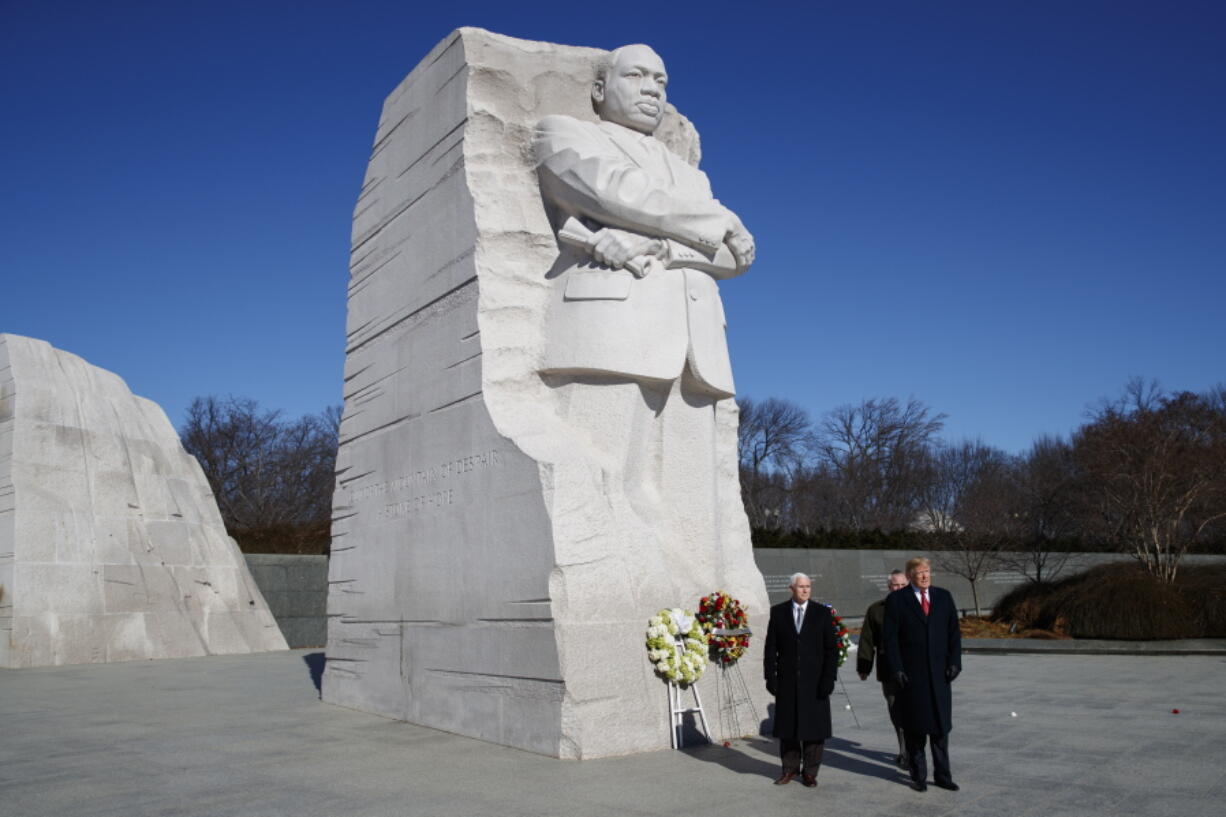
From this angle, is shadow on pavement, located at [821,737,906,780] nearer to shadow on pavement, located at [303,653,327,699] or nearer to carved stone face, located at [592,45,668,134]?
carved stone face, located at [592,45,668,134]

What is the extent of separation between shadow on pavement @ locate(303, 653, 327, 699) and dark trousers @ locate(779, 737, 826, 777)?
5027 millimetres

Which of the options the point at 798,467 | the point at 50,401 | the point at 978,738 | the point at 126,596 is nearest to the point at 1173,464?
the point at 978,738

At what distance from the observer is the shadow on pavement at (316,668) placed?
31.2 feet

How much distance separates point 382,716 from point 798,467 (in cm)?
3945

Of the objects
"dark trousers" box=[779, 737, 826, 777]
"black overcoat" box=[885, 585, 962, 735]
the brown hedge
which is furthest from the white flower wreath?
the brown hedge

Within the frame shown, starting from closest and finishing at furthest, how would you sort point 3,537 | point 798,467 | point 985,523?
point 3,537 → point 985,523 → point 798,467

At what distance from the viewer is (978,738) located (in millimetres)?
6504

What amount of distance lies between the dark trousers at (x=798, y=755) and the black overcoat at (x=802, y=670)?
0.20ft

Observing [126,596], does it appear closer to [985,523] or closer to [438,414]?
[438,414]

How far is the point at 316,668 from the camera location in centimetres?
1153

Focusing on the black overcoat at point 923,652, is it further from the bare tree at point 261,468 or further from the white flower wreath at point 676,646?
the bare tree at point 261,468

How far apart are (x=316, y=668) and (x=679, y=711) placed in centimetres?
661

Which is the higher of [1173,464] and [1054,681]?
[1173,464]

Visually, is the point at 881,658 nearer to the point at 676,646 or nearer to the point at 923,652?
the point at 923,652
